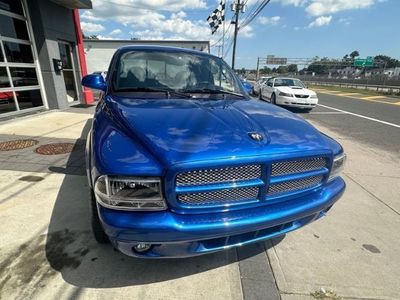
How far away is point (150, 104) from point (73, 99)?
9.91 metres

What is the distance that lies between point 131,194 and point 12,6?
8.83 m

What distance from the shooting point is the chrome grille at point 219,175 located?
1.74 meters

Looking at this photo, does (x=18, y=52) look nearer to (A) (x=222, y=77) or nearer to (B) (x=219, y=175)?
(A) (x=222, y=77)

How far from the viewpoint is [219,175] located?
181 centimetres

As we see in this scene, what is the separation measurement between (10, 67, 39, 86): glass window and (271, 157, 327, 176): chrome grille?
27.4ft

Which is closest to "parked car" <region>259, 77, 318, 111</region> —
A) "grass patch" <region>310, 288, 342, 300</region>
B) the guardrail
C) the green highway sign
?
"grass patch" <region>310, 288, 342, 300</region>

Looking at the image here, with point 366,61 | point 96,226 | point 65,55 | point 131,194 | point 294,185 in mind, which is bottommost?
point 96,226

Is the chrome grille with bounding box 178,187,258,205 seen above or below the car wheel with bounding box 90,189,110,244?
above

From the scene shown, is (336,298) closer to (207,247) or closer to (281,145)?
(207,247)

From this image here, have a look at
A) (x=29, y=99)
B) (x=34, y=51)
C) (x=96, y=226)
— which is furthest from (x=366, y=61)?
(x=96, y=226)

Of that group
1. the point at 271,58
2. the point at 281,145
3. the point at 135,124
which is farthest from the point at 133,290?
the point at 271,58

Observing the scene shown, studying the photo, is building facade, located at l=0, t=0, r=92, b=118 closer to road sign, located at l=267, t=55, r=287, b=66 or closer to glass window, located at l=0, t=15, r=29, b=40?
glass window, located at l=0, t=15, r=29, b=40

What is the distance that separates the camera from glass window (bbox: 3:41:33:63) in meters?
7.57

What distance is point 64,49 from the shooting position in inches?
404
